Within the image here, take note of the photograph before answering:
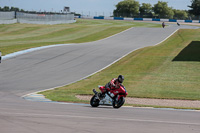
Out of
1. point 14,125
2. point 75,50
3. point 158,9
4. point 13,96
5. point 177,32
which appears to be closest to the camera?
point 14,125

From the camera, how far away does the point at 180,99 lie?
20.7 metres

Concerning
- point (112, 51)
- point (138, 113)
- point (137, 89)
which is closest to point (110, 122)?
point (138, 113)

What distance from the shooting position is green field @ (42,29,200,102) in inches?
867

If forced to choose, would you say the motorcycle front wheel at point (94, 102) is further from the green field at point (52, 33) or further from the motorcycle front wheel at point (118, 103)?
the green field at point (52, 33)

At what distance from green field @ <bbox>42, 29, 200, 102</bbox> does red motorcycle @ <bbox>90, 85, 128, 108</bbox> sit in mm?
2774

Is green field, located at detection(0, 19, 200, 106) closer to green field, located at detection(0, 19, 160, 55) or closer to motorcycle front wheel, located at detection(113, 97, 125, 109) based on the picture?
motorcycle front wheel, located at detection(113, 97, 125, 109)

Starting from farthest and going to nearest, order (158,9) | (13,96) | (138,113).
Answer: (158,9), (13,96), (138,113)

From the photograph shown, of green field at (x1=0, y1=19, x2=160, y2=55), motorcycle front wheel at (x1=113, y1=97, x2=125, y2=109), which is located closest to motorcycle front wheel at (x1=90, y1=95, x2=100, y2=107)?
motorcycle front wheel at (x1=113, y1=97, x2=125, y2=109)

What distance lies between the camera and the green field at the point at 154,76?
867 inches

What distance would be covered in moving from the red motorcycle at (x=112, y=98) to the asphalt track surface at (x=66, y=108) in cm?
30

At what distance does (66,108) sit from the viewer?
52.4 ft

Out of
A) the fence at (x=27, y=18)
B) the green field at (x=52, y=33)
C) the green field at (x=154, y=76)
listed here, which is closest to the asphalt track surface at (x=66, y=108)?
the green field at (x=154, y=76)

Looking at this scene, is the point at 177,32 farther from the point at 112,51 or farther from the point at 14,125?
the point at 14,125

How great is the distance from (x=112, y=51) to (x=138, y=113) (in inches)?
1131
